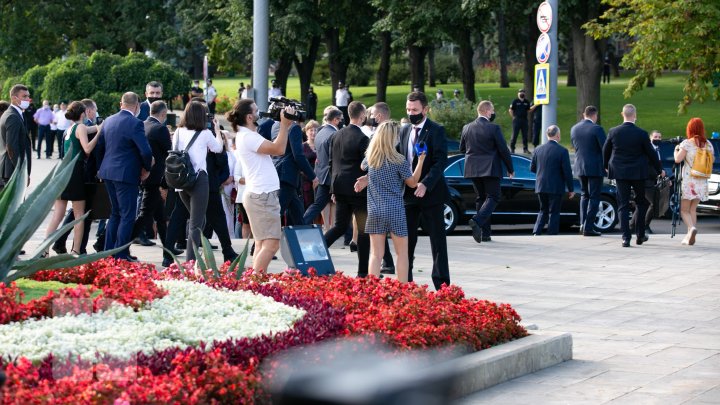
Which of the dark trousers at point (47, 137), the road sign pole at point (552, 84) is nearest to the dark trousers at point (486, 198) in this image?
the road sign pole at point (552, 84)

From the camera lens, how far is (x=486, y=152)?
15.7 meters

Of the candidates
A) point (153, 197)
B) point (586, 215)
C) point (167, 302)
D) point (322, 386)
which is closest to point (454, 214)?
point (586, 215)

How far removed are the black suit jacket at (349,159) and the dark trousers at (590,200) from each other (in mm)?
5636

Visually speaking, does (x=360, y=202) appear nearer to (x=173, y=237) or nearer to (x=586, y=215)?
(x=173, y=237)

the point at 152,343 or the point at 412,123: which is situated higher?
the point at 412,123

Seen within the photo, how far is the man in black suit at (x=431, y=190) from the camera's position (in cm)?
1064

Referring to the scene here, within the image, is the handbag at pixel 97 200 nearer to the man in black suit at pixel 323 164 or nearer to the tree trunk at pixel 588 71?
the man in black suit at pixel 323 164

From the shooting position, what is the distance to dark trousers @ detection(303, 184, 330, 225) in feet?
46.6

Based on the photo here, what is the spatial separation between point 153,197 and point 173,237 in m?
1.54

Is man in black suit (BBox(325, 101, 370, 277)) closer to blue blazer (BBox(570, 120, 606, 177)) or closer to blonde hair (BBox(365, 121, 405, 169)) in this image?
blonde hair (BBox(365, 121, 405, 169))

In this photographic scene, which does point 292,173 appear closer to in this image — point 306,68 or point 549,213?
point 549,213

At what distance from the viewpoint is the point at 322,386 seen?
4.20 ft

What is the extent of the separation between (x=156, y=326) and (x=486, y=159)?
9691 millimetres

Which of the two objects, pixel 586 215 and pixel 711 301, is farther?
pixel 586 215
